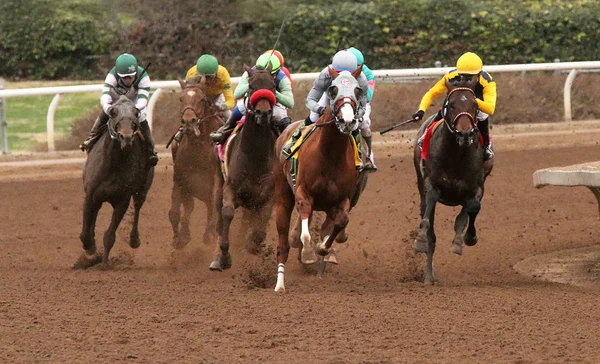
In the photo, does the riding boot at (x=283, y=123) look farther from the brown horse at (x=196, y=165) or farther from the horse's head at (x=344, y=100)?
the horse's head at (x=344, y=100)

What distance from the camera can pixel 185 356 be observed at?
706 centimetres

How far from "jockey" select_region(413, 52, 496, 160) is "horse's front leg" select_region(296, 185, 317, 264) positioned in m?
1.52

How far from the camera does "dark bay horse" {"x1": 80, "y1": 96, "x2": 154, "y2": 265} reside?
10984 millimetres

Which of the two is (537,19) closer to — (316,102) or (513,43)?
(513,43)

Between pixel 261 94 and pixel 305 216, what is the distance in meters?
1.15

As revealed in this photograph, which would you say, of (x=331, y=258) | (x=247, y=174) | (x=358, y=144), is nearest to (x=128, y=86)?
(x=247, y=174)

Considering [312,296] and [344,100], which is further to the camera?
[312,296]

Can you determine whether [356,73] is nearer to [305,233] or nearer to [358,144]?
[358,144]

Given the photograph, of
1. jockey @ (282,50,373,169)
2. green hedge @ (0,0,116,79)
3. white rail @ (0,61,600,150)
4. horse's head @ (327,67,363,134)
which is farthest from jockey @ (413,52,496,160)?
green hedge @ (0,0,116,79)

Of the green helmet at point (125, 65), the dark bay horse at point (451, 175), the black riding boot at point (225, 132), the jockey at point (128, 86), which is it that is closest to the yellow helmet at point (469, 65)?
the dark bay horse at point (451, 175)

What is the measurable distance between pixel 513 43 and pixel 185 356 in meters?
16.2

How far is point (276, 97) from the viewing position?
10.4 metres

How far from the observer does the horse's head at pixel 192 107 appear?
1120cm

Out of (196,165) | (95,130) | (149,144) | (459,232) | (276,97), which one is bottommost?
(459,232)
